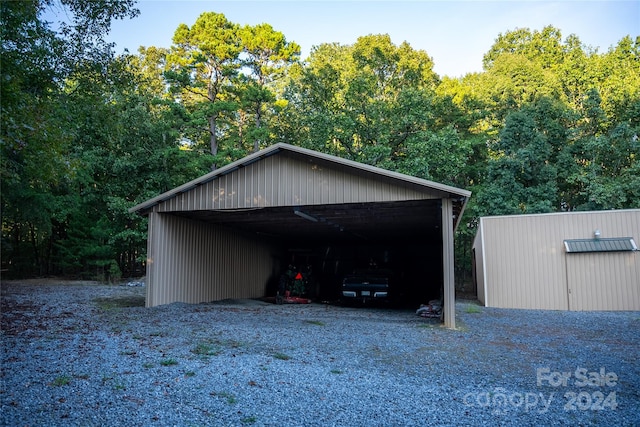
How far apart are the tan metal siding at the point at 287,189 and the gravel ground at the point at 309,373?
2.75 meters

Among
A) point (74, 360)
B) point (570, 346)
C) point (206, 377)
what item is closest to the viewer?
point (206, 377)

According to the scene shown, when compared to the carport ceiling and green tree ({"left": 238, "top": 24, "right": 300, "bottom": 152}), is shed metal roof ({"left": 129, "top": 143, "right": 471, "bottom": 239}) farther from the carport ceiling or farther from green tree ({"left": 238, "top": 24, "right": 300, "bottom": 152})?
green tree ({"left": 238, "top": 24, "right": 300, "bottom": 152})

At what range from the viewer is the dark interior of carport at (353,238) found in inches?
451

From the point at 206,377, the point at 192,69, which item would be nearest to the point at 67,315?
the point at 206,377

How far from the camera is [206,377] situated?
453 cm

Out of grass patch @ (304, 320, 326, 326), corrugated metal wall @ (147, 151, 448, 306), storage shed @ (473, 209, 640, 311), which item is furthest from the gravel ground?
storage shed @ (473, 209, 640, 311)

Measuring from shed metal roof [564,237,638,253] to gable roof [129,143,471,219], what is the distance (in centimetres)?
470

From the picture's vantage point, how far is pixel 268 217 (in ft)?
40.5

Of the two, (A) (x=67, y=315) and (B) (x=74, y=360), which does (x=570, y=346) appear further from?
(A) (x=67, y=315)

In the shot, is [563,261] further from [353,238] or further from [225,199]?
[225,199]

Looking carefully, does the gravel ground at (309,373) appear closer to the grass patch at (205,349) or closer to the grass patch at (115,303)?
the grass patch at (205,349)

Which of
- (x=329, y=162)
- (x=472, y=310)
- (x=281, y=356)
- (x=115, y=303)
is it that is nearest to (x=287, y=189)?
(x=329, y=162)

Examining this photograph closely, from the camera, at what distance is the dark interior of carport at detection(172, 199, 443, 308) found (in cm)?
1146

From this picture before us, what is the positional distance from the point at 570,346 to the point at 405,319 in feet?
12.4
